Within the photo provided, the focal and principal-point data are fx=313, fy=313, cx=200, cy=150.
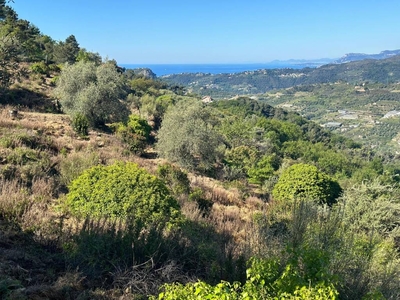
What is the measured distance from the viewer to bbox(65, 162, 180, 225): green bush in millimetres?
5453

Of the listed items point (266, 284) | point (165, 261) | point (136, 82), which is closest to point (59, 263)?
point (165, 261)

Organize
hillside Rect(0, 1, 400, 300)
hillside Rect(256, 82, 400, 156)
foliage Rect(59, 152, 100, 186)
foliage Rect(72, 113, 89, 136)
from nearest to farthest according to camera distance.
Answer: hillside Rect(0, 1, 400, 300) → foliage Rect(59, 152, 100, 186) → foliage Rect(72, 113, 89, 136) → hillside Rect(256, 82, 400, 156)

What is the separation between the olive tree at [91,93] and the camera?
721 inches

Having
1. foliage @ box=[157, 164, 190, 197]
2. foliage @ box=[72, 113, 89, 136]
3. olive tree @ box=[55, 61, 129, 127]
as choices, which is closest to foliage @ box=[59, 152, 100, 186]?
foliage @ box=[157, 164, 190, 197]

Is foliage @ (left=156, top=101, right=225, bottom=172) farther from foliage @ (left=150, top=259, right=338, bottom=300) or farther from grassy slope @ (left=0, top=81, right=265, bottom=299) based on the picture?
foliage @ (left=150, top=259, right=338, bottom=300)

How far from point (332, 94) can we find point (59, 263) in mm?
201819

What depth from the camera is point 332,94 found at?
18588 centimetres

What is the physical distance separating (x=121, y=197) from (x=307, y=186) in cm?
935

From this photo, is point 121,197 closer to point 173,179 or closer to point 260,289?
point 260,289

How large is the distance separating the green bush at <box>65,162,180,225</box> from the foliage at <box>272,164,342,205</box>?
25.9ft

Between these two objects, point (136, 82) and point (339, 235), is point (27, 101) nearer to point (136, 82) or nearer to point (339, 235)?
point (339, 235)

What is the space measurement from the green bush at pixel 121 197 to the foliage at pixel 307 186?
788cm

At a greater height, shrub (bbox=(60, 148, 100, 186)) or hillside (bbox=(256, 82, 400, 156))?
shrub (bbox=(60, 148, 100, 186))

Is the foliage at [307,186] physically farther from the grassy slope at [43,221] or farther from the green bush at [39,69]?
the green bush at [39,69]
